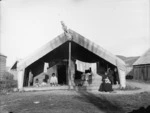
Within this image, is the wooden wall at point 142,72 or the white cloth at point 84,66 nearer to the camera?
the white cloth at point 84,66

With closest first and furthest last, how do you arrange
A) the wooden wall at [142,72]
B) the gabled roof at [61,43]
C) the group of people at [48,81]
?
1. the gabled roof at [61,43]
2. the group of people at [48,81]
3. the wooden wall at [142,72]

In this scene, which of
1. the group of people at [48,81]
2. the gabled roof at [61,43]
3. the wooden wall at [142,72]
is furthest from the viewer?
the wooden wall at [142,72]

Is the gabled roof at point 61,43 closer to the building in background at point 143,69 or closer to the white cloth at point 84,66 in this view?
the white cloth at point 84,66

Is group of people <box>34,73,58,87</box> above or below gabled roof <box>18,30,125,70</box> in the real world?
below

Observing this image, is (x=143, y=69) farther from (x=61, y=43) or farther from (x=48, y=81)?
(x=61, y=43)

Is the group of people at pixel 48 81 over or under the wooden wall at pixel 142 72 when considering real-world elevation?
under

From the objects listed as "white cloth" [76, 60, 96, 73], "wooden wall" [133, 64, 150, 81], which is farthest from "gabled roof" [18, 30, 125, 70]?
"wooden wall" [133, 64, 150, 81]

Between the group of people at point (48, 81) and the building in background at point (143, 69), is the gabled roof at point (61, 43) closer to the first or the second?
the group of people at point (48, 81)

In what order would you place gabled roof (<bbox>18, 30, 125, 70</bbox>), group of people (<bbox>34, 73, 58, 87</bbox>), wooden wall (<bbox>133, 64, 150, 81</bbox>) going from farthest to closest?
wooden wall (<bbox>133, 64, 150, 81</bbox>) < group of people (<bbox>34, 73, 58, 87</bbox>) < gabled roof (<bbox>18, 30, 125, 70</bbox>)

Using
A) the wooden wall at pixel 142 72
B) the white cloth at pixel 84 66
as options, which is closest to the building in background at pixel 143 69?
the wooden wall at pixel 142 72

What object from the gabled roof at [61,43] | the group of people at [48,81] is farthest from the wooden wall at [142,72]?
the group of people at [48,81]

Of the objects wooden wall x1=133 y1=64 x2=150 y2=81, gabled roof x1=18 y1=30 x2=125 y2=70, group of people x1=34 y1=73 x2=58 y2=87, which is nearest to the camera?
gabled roof x1=18 y1=30 x2=125 y2=70

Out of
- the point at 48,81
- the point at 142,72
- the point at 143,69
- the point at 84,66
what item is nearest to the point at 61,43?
the point at 84,66

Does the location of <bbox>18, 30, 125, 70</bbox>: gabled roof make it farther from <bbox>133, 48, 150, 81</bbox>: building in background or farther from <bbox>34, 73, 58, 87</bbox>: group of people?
<bbox>133, 48, 150, 81</bbox>: building in background
